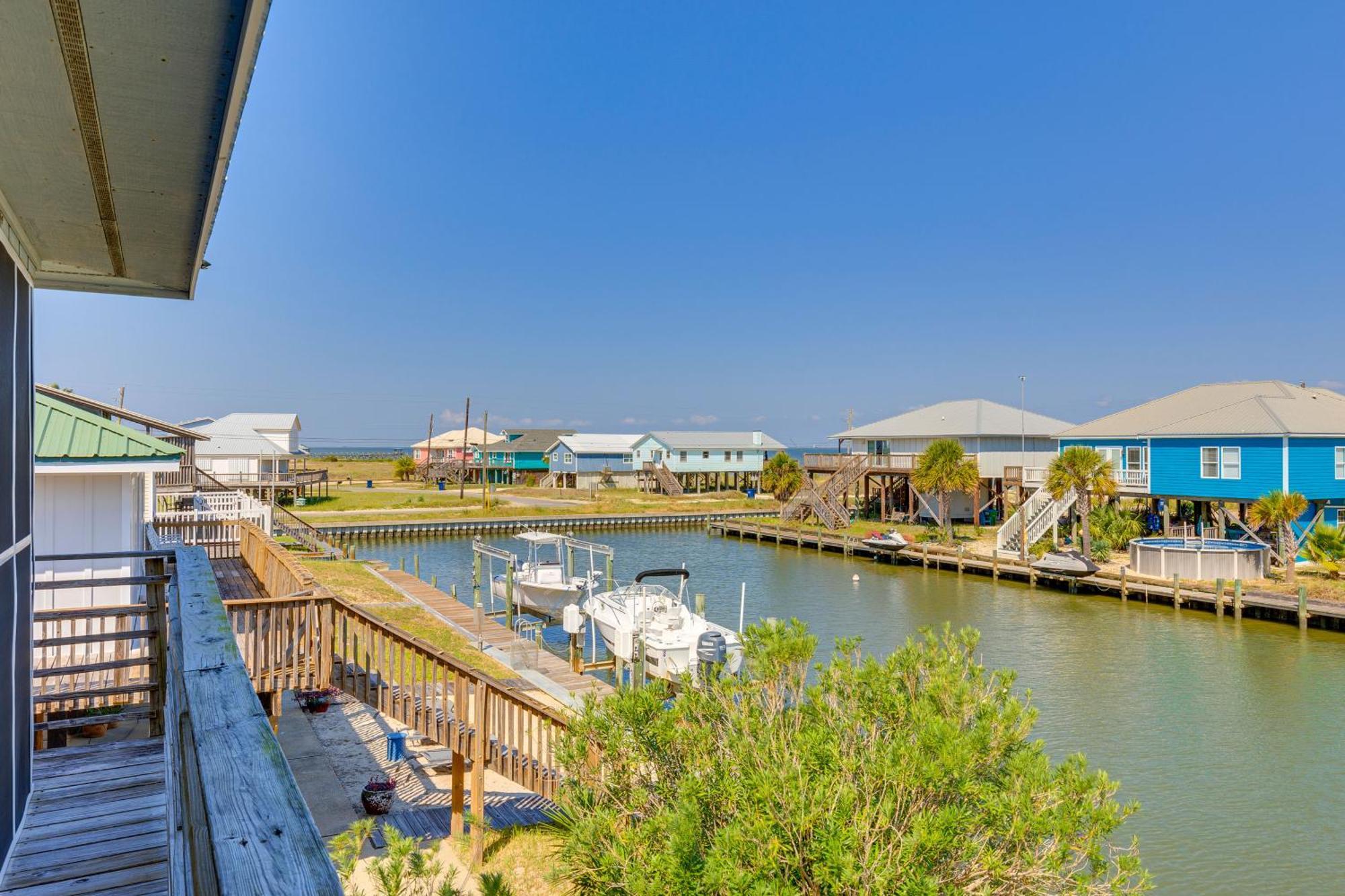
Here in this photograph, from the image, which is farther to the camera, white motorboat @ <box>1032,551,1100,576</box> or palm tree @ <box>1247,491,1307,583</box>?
white motorboat @ <box>1032,551,1100,576</box>

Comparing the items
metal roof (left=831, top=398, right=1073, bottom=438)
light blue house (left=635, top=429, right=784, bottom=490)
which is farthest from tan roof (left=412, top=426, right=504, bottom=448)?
metal roof (left=831, top=398, right=1073, bottom=438)

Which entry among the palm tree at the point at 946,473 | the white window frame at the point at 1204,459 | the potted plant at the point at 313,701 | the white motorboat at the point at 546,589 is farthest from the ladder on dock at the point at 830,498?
the potted plant at the point at 313,701

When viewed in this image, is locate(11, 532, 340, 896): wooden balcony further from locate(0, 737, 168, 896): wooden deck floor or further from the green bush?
the green bush

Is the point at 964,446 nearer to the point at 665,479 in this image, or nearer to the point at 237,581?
the point at 665,479

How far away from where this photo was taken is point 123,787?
464 centimetres

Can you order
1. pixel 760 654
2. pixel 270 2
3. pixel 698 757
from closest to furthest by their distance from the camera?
pixel 270 2 → pixel 698 757 → pixel 760 654

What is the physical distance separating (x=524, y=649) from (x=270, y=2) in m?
16.0

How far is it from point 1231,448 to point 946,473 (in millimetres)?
12066

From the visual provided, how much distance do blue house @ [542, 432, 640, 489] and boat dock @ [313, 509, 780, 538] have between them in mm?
17615

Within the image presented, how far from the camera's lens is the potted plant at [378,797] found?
10531mm

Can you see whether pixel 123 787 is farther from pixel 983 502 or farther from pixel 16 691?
pixel 983 502

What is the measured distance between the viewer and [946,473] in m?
40.1

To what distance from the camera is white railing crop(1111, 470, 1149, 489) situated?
3444 cm

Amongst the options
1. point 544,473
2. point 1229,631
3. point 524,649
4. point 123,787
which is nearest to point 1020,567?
point 1229,631
